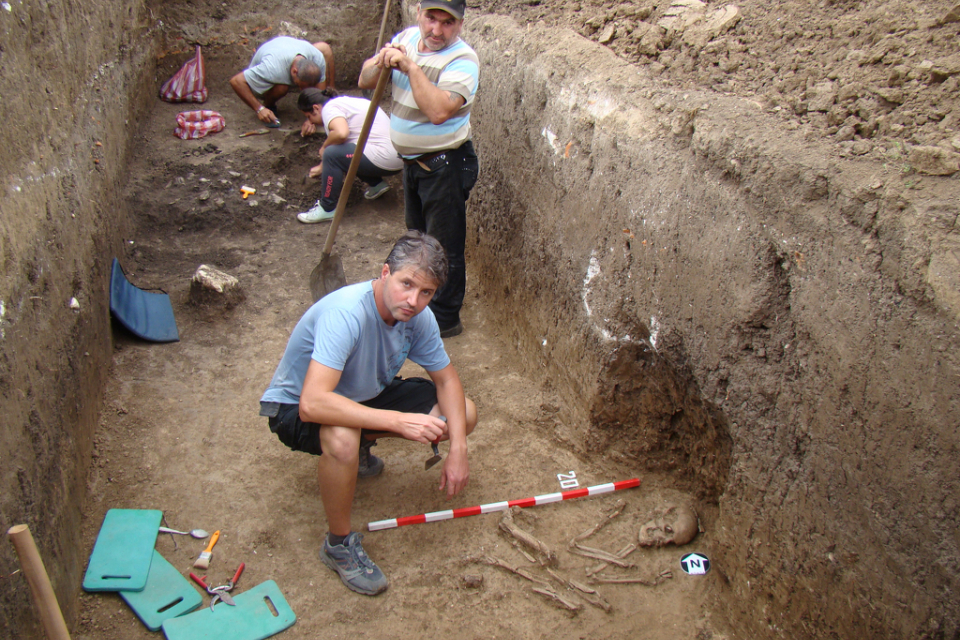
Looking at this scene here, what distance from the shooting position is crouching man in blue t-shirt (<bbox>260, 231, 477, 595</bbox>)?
257 centimetres

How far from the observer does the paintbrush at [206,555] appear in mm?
2776

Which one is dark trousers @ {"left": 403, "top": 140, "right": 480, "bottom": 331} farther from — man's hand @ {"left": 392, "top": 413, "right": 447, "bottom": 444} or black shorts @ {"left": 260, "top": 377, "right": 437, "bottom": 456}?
man's hand @ {"left": 392, "top": 413, "right": 447, "bottom": 444}

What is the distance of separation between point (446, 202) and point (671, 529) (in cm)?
216

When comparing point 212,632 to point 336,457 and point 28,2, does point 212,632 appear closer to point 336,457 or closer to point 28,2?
point 336,457

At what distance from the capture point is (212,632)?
2.50 m

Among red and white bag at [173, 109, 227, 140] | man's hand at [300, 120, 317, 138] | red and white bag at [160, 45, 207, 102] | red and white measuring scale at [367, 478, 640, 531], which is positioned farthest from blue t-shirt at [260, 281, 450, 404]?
red and white bag at [160, 45, 207, 102]

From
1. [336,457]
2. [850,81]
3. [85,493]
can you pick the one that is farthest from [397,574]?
[850,81]

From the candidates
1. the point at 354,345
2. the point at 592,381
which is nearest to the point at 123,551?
the point at 354,345

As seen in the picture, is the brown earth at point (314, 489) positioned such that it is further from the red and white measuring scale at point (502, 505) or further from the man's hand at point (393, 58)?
the man's hand at point (393, 58)

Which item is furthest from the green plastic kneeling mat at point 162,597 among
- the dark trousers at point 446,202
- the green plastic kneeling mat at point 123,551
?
the dark trousers at point 446,202

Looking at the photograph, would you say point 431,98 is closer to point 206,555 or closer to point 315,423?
point 315,423

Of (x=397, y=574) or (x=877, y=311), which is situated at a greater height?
(x=877, y=311)

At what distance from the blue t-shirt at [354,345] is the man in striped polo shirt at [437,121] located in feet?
4.32

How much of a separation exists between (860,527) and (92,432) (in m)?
3.18
